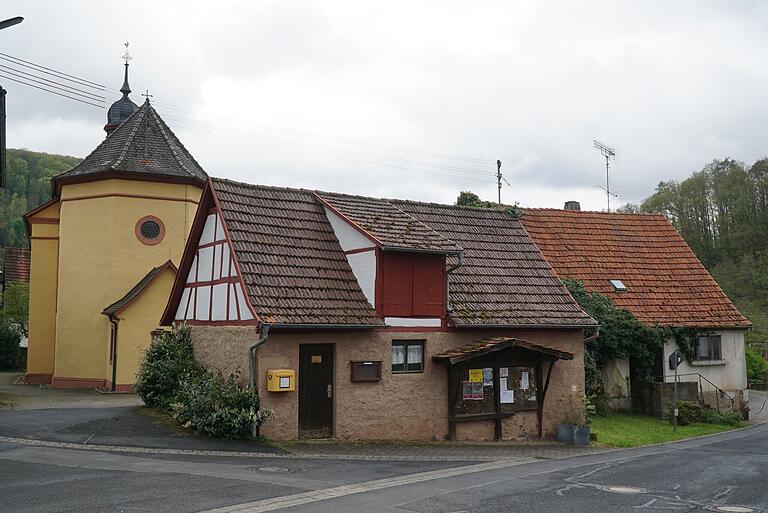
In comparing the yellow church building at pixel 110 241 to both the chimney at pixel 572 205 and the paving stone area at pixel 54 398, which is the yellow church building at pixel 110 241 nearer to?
the paving stone area at pixel 54 398

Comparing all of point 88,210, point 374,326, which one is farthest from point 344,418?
point 88,210

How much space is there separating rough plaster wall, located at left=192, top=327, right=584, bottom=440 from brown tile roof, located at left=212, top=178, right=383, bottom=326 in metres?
0.51

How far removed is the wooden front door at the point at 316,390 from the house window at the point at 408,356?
1718mm

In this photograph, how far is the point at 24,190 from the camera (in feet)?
357

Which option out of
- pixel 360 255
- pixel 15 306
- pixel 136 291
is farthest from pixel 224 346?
pixel 15 306

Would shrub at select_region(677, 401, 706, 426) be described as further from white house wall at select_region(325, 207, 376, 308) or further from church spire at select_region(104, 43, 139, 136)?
church spire at select_region(104, 43, 139, 136)

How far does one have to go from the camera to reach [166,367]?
1892 centimetres

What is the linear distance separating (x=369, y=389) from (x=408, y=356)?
4.49ft

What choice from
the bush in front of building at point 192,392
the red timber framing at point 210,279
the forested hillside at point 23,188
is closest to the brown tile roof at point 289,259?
the red timber framing at point 210,279

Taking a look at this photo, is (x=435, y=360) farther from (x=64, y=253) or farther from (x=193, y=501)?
(x=64, y=253)

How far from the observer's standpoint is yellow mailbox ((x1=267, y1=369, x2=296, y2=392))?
51.7 ft

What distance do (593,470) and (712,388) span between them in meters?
15.5

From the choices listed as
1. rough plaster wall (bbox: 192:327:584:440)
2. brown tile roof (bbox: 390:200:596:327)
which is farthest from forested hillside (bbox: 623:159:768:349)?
rough plaster wall (bbox: 192:327:584:440)

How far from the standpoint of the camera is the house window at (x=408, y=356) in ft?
58.6
